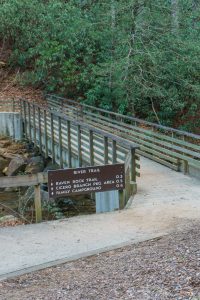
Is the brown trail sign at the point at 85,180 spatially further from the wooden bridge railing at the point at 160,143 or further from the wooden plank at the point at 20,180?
the wooden bridge railing at the point at 160,143

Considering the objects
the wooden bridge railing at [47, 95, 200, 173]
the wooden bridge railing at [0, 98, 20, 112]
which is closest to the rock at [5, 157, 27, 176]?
the wooden bridge railing at [47, 95, 200, 173]

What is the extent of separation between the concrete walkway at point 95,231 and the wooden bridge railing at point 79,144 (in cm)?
78

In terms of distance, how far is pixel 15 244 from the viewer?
7.63 metres

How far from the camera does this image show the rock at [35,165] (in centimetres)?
1875

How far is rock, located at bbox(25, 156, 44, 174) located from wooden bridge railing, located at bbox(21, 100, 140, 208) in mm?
468

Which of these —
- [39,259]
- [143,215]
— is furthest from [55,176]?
[39,259]

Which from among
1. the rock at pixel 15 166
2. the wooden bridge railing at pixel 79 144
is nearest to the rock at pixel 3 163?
the rock at pixel 15 166

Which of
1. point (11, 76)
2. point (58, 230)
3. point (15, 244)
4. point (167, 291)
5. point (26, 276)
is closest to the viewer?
point (167, 291)

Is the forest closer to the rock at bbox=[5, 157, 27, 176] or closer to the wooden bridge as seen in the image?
the wooden bridge

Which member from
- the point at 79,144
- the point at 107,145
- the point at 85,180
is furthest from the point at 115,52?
the point at 85,180

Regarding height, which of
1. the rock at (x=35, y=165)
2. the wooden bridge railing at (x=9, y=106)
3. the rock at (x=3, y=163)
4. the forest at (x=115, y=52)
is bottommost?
the rock at (x=3, y=163)

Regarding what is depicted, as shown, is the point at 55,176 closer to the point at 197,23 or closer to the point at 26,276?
the point at 26,276

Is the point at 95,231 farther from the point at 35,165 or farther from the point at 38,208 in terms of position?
the point at 35,165

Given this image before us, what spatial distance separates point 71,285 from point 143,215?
363cm
